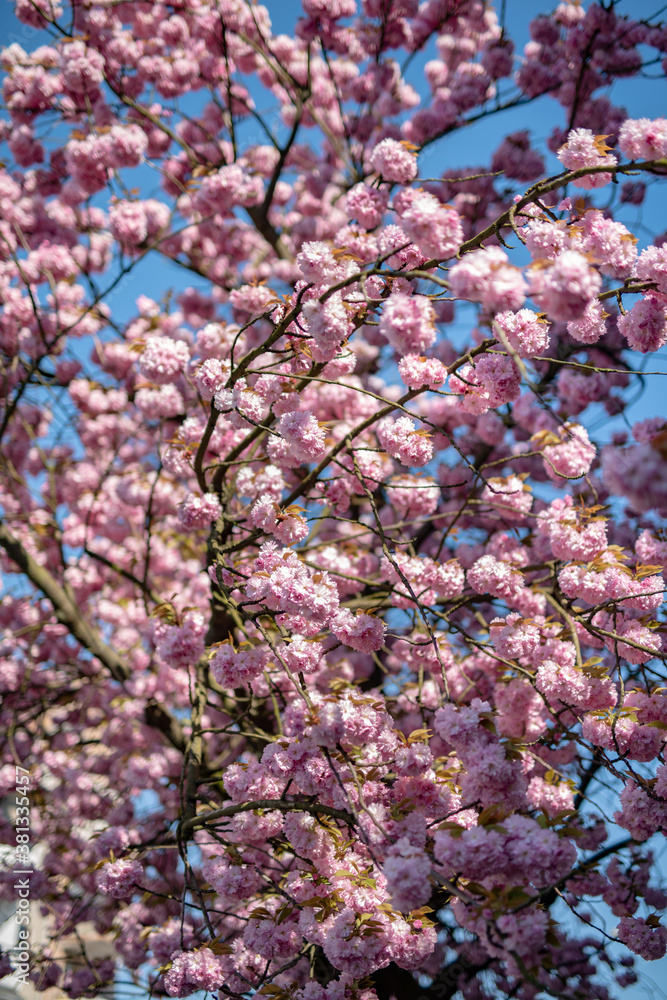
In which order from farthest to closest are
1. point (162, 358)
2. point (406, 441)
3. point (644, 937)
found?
point (162, 358) → point (644, 937) → point (406, 441)

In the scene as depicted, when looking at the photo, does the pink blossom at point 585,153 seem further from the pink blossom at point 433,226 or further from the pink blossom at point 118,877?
the pink blossom at point 118,877

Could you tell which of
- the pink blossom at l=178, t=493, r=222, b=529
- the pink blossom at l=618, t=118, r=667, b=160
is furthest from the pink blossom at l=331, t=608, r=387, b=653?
the pink blossom at l=618, t=118, r=667, b=160

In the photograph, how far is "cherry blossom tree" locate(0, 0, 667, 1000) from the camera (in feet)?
6.41

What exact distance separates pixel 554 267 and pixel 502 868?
1.55 metres

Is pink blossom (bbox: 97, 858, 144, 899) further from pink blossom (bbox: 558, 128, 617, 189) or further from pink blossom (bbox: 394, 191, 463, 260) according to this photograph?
pink blossom (bbox: 558, 128, 617, 189)

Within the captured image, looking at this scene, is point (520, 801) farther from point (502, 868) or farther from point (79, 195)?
point (79, 195)

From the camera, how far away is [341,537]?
3871 millimetres

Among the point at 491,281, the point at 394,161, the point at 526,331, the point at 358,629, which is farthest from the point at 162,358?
the point at 491,281

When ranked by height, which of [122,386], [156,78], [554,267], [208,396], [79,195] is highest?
[156,78]

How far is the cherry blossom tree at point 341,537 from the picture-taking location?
196 centimetres

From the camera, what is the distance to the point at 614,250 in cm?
217

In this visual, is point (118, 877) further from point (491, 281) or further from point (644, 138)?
point (644, 138)

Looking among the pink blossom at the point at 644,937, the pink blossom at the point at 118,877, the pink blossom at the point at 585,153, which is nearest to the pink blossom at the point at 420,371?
the pink blossom at the point at 585,153

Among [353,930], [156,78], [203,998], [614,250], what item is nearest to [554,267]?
[614,250]
